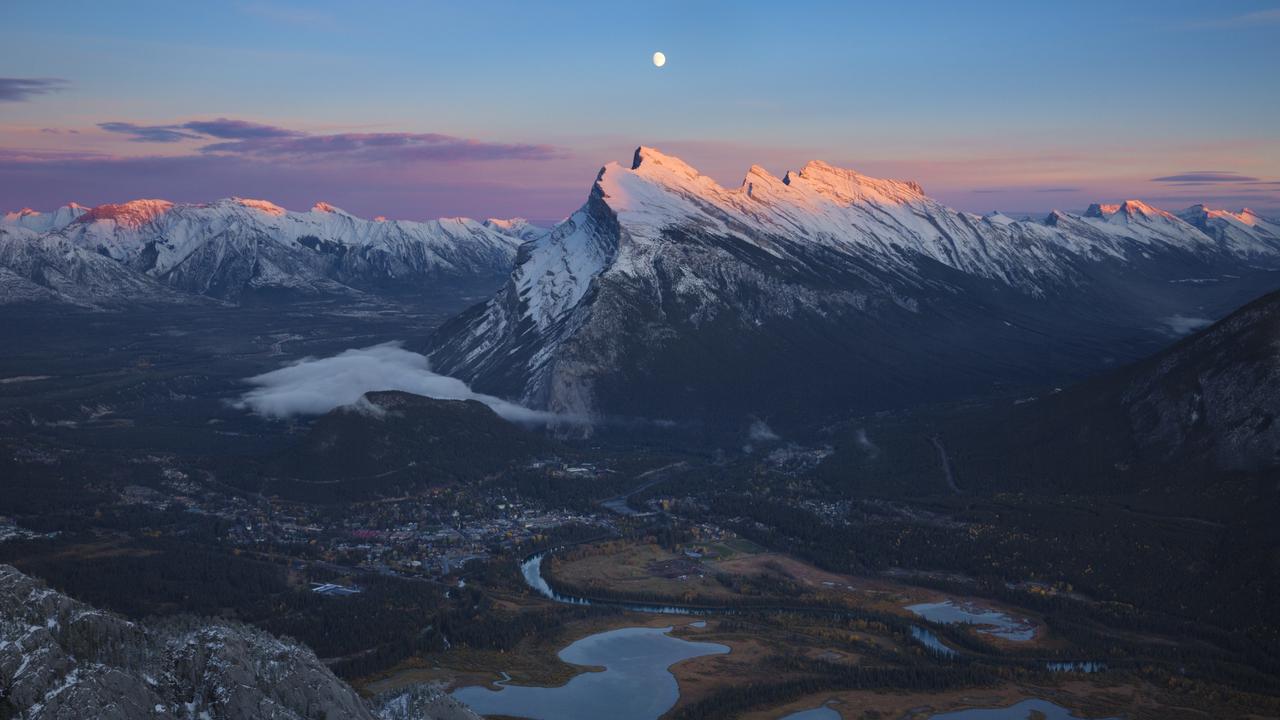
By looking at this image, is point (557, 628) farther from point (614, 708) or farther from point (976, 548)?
point (976, 548)

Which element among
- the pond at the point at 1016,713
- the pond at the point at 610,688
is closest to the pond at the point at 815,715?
the pond at the point at 1016,713

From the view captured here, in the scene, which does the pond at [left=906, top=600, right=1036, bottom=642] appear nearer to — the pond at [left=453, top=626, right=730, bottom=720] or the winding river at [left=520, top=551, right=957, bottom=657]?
the winding river at [left=520, top=551, right=957, bottom=657]

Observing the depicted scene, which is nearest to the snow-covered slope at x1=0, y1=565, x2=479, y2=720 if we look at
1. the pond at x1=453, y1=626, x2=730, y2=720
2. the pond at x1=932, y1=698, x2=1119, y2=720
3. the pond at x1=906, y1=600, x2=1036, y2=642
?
the pond at x1=453, y1=626, x2=730, y2=720

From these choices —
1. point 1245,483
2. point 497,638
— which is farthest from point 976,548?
point 497,638

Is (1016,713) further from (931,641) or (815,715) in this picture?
(931,641)

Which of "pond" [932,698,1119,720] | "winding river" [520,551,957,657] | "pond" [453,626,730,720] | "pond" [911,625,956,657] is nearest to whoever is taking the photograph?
"pond" [932,698,1119,720]

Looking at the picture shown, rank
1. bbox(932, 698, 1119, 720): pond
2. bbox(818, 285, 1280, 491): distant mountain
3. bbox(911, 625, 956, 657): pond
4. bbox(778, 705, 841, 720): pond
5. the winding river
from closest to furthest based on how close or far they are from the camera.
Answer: bbox(932, 698, 1119, 720): pond, bbox(778, 705, 841, 720): pond, bbox(911, 625, 956, 657): pond, the winding river, bbox(818, 285, 1280, 491): distant mountain
